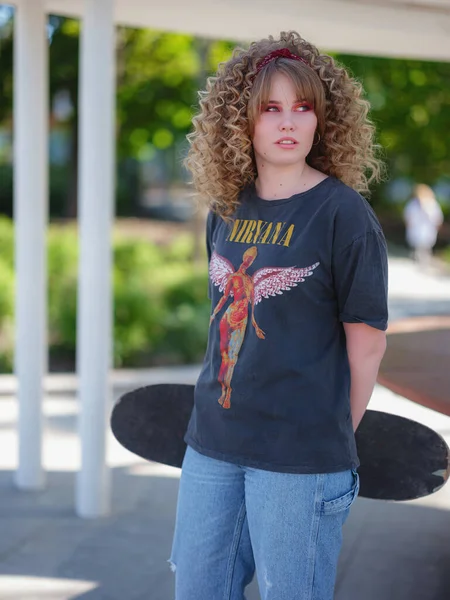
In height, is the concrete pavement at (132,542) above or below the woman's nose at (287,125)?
below

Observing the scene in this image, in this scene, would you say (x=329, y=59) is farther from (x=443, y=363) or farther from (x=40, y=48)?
(x=40, y=48)

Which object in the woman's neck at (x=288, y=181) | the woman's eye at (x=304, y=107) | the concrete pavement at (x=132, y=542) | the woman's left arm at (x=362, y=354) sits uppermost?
the woman's eye at (x=304, y=107)

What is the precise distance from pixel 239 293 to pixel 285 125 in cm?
41

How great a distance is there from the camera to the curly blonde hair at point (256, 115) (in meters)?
2.07

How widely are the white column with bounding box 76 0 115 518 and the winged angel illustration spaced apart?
1.94 m

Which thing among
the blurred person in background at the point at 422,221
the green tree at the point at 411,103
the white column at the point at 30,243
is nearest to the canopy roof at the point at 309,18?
the white column at the point at 30,243

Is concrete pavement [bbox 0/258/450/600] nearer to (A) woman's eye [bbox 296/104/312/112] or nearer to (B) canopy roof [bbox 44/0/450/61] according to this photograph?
(A) woman's eye [bbox 296/104/312/112]

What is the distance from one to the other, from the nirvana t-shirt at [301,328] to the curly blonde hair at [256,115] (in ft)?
0.63

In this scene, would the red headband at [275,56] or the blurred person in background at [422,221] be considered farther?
the blurred person in background at [422,221]

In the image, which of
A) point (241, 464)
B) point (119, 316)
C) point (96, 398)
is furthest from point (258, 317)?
point (119, 316)

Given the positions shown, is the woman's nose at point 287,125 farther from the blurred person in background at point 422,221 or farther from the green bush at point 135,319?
the blurred person in background at point 422,221

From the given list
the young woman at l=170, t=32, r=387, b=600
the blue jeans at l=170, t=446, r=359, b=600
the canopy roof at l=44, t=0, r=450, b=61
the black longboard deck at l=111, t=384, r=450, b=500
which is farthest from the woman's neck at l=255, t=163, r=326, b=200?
the canopy roof at l=44, t=0, r=450, b=61

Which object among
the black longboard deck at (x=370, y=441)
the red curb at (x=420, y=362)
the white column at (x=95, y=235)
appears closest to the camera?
the black longboard deck at (x=370, y=441)

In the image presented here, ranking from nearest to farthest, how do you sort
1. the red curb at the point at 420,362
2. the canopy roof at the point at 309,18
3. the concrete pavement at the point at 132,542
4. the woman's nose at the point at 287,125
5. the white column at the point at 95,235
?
the woman's nose at the point at 287,125, the red curb at the point at 420,362, the concrete pavement at the point at 132,542, the white column at the point at 95,235, the canopy roof at the point at 309,18
